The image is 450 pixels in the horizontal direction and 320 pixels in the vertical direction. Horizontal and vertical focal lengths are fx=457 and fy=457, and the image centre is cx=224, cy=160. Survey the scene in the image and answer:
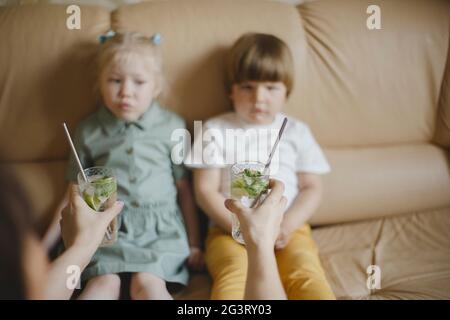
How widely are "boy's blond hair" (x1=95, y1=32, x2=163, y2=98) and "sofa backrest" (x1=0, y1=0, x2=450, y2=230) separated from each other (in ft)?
0.18

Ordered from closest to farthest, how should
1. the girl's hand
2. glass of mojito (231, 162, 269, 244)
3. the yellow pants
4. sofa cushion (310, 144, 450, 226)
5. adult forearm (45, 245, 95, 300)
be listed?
adult forearm (45, 245, 95, 300), glass of mojito (231, 162, 269, 244), the yellow pants, the girl's hand, sofa cushion (310, 144, 450, 226)

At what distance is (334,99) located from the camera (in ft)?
5.03

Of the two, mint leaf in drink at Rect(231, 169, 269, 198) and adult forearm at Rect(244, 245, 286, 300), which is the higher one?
mint leaf in drink at Rect(231, 169, 269, 198)

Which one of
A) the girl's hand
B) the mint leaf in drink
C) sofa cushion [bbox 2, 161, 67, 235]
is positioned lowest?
the girl's hand

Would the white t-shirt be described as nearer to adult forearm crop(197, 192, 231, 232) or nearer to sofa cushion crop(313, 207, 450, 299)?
adult forearm crop(197, 192, 231, 232)

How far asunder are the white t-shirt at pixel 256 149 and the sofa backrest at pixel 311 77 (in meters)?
0.08

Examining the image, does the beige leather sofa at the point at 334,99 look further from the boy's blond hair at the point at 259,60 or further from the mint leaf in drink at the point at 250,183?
the mint leaf in drink at the point at 250,183

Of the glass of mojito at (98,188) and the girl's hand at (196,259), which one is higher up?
the glass of mojito at (98,188)

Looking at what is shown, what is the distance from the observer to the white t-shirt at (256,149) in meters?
1.42

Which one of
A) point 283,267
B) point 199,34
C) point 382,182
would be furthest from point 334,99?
point 283,267

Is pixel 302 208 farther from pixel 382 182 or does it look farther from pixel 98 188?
pixel 98 188

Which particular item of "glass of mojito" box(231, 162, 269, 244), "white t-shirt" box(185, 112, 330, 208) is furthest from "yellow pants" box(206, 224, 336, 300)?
"glass of mojito" box(231, 162, 269, 244)

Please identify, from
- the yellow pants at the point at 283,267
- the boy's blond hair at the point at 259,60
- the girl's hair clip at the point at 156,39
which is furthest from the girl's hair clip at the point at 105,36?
the yellow pants at the point at 283,267

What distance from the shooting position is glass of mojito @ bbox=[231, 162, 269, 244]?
1.02 meters
